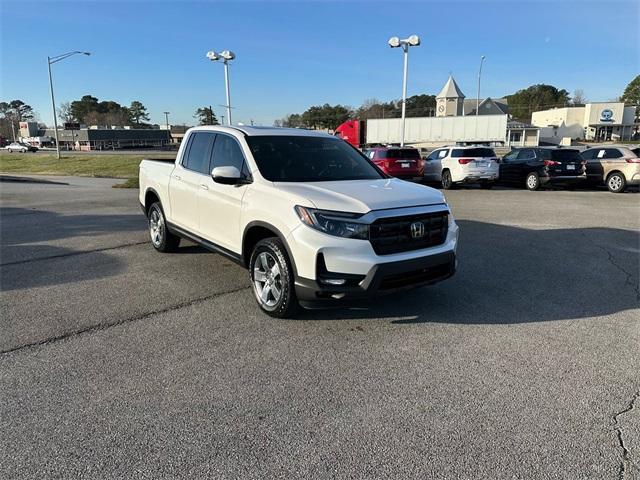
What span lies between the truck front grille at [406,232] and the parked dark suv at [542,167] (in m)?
14.6

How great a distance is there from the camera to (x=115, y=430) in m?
2.89

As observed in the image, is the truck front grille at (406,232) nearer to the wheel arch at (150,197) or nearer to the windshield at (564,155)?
the wheel arch at (150,197)

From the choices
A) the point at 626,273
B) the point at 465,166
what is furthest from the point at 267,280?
the point at 465,166

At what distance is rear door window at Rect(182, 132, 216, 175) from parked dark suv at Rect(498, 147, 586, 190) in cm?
1492

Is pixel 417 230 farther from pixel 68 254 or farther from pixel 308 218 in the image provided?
pixel 68 254

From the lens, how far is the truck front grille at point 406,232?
A: 4.14 metres

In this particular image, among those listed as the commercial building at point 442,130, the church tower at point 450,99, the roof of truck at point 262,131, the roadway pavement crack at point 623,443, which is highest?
the church tower at point 450,99

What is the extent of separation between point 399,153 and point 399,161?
1.40ft

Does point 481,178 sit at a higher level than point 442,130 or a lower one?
lower

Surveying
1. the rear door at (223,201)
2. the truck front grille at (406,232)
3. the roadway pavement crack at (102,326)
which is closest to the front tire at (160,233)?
the rear door at (223,201)

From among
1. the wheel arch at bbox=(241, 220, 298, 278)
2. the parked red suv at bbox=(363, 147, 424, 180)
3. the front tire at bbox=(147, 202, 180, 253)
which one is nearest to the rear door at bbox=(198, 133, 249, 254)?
the wheel arch at bbox=(241, 220, 298, 278)

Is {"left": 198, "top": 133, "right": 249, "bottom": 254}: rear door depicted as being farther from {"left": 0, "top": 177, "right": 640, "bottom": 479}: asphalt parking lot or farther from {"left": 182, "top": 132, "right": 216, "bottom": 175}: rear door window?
{"left": 0, "top": 177, "right": 640, "bottom": 479}: asphalt parking lot

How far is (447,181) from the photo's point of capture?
Result: 18.5 metres

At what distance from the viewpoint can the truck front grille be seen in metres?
4.14
